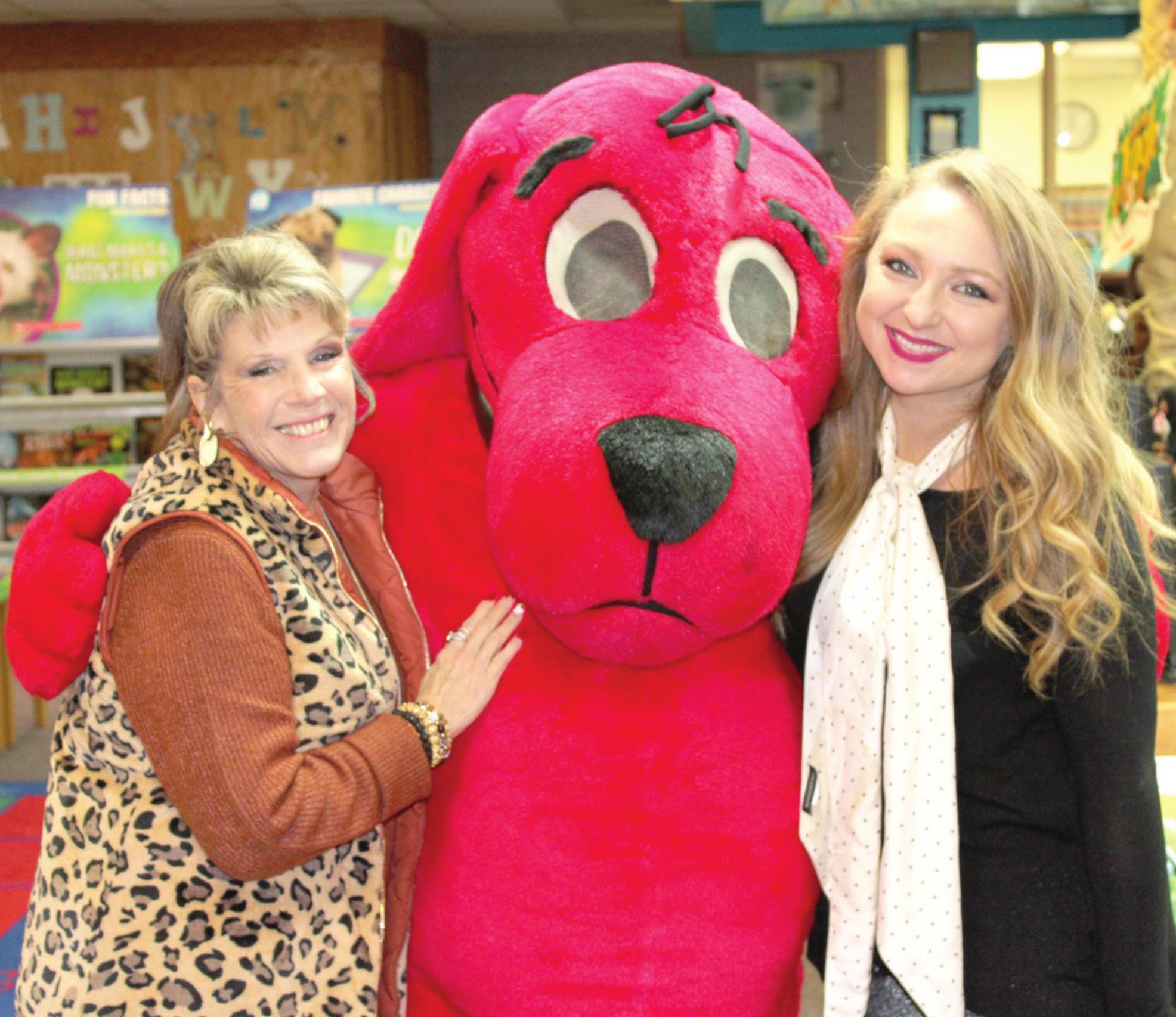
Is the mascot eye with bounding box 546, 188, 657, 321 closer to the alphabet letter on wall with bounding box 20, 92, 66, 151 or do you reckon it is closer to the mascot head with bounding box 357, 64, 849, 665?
the mascot head with bounding box 357, 64, 849, 665

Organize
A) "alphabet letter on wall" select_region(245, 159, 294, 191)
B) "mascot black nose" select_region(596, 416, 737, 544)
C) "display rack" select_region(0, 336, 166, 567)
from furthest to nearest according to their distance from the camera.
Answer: "alphabet letter on wall" select_region(245, 159, 294, 191) < "display rack" select_region(0, 336, 166, 567) < "mascot black nose" select_region(596, 416, 737, 544)

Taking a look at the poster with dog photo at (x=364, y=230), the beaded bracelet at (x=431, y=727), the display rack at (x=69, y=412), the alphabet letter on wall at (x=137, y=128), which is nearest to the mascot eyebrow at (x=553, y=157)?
the beaded bracelet at (x=431, y=727)

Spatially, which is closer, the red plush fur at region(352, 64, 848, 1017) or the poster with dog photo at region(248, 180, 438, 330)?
the red plush fur at region(352, 64, 848, 1017)

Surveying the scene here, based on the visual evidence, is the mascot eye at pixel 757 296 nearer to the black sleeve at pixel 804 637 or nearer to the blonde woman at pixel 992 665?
the blonde woman at pixel 992 665

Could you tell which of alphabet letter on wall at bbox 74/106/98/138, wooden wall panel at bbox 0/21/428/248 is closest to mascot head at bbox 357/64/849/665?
wooden wall panel at bbox 0/21/428/248

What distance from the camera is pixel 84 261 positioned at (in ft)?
13.3

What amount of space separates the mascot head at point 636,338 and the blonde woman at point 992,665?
0.46ft

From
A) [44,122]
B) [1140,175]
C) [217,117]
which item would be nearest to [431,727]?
[1140,175]

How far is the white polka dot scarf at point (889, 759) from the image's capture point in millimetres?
1360

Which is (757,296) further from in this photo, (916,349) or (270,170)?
(270,170)

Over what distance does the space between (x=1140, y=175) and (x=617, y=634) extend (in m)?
2.06

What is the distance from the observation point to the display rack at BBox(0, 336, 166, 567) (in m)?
3.90

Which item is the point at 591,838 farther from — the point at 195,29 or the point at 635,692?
the point at 195,29

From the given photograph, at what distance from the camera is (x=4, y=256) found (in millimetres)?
4031
